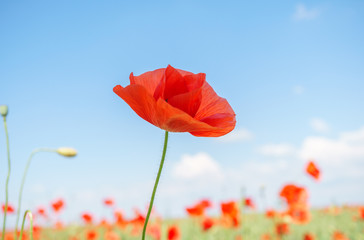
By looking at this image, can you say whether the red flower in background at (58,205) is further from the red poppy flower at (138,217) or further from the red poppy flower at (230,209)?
the red poppy flower at (230,209)

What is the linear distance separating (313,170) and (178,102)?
361 cm

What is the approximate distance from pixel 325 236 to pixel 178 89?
419 centimetres

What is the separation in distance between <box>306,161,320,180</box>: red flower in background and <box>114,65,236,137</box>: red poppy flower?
346cm

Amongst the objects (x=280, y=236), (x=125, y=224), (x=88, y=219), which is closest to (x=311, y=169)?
(x=280, y=236)

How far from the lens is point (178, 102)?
80 centimetres

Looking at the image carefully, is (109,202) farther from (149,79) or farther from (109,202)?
(149,79)

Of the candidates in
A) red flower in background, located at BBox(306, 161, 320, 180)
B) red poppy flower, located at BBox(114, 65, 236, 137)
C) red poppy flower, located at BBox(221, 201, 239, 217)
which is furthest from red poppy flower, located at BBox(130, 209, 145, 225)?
red poppy flower, located at BBox(114, 65, 236, 137)

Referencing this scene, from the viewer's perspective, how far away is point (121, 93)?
77 cm

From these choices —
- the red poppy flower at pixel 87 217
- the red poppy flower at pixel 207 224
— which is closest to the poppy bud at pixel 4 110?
the red poppy flower at pixel 207 224

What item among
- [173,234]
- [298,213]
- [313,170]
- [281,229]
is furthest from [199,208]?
[313,170]

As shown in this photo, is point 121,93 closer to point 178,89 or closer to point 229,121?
point 178,89

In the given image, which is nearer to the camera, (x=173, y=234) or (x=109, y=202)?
(x=173, y=234)

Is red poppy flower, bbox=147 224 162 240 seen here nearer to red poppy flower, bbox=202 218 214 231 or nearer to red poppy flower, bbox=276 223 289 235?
red poppy flower, bbox=202 218 214 231

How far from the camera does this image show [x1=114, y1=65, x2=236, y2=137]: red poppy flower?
0.74 meters
